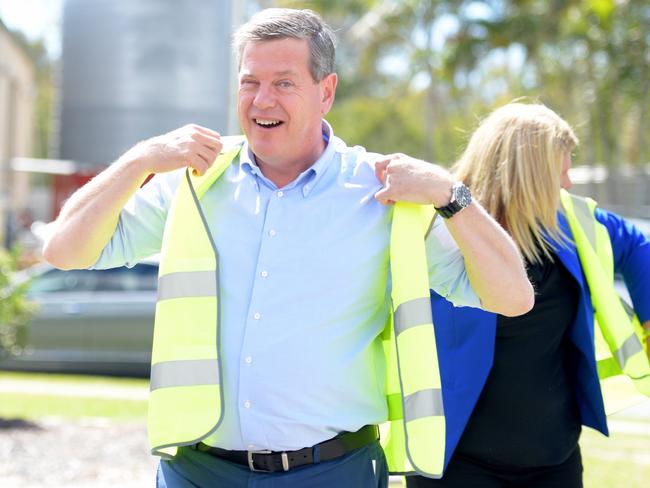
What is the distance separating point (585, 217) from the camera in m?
4.19

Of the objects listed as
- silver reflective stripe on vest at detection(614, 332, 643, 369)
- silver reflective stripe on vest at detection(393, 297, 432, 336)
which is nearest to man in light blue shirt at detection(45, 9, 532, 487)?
silver reflective stripe on vest at detection(393, 297, 432, 336)

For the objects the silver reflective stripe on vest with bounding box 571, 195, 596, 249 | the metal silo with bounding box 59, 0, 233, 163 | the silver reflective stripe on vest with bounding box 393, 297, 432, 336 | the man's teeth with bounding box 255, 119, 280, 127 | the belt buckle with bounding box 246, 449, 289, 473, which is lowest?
the belt buckle with bounding box 246, 449, 289, 473

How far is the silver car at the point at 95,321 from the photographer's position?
12578mm

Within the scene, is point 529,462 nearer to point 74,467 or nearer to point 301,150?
point 301,150

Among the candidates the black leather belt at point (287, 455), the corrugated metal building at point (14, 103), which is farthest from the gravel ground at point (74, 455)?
the corrugated metal building at point (14, 103)

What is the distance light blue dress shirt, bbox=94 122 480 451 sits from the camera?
3.01 metres

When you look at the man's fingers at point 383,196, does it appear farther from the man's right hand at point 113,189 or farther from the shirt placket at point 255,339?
the man's right hand at point 113,189

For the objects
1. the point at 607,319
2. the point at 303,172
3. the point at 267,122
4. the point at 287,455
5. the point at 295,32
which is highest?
the point at 295,32

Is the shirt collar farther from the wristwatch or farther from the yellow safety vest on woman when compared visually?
the wristwatch

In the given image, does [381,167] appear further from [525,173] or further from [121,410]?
[121,410]

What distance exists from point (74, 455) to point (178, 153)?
5.00 metres

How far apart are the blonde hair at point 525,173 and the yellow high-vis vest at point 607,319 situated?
11 centimetres

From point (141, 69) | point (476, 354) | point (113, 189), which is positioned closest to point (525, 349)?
point (476, 354)

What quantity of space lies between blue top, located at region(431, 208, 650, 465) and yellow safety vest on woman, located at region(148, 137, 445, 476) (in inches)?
30.3
